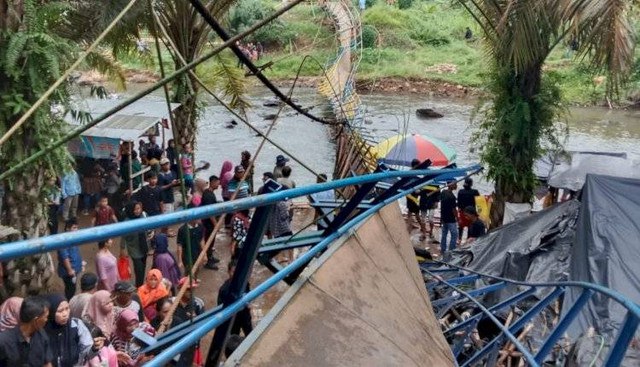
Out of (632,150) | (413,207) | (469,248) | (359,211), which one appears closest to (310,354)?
(359,211)

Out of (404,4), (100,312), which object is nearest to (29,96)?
(100,312)

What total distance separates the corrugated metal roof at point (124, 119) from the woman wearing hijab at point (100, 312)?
3.97 meters

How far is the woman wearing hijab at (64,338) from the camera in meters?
4.02

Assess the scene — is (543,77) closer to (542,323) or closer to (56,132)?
(542,323)

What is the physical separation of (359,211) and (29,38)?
11.6ft

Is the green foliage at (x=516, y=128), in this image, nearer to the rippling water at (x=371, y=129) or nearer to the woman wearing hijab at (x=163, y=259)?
the rippling water at (x=371, y=129)

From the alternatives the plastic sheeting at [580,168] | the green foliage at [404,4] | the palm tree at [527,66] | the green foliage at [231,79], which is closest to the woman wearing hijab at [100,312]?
the palm tree at [527,66]

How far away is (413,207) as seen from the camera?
10.2 metres

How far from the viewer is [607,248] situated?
6266 millimetres

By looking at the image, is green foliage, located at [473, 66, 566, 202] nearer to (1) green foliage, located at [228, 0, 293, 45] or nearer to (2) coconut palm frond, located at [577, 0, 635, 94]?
(2) coconut palm frond, located at [577, 0, 635, 94]

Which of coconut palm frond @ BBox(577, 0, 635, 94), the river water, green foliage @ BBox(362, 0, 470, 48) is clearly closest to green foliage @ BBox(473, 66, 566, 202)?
coconut palm frond @ BBox(577, 0, 635, 94)

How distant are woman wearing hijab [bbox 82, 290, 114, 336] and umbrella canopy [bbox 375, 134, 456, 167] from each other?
6721 millimetres

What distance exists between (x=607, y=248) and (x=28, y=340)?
5.23 m

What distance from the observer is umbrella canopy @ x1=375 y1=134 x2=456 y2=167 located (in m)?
10.8
